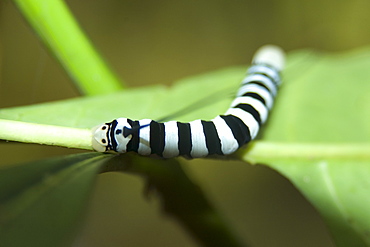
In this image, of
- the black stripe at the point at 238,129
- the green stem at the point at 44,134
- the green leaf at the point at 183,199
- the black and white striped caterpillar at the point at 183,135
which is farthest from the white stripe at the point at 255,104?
the green stem at the point at 44,134

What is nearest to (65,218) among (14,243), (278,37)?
(14,243)

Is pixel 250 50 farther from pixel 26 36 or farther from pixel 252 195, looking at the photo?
pixel 26 36

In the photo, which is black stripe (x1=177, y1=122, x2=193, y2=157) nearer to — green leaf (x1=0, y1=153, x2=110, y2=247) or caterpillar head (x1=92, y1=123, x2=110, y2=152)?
Result: caterpillar head (x1=92, y1=123, x2=110, y2=152)

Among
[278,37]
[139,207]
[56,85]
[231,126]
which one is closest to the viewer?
[231,126]

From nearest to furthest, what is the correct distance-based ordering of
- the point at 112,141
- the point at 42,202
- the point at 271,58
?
1. the point at 42,202
2. the point at 112,141
3. the point at 271,58

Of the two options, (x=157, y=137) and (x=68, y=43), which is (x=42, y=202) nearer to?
(x=157, y=137)

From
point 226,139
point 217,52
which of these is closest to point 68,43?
point 226,139
